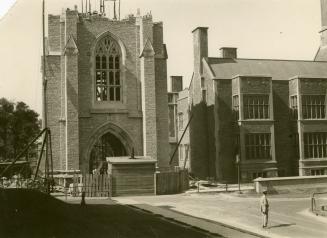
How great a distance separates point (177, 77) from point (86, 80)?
92.3 feet

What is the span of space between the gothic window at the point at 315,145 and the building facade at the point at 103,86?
12069 millimetres

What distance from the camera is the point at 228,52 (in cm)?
4944

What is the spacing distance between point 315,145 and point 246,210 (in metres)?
19.8

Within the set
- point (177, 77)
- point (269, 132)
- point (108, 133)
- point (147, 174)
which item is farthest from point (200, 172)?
point (177, 77)

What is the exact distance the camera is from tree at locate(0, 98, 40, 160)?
173ft

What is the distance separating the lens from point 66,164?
35.3 m

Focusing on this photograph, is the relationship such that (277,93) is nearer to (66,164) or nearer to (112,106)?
(112,106)

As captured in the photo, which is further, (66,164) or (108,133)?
(108,133)

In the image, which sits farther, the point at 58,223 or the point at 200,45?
the point at 200,45

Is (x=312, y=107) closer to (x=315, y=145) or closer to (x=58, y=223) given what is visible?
(x=315, y=145)

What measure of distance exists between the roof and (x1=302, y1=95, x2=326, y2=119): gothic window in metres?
2.90

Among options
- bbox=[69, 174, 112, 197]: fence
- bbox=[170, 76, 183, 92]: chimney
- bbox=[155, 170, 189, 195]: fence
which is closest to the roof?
bbox=[155, 170, 189, 195]: fence

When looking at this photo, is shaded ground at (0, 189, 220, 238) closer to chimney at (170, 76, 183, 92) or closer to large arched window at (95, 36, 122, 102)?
large arched window at (95, 36, 122, 102)

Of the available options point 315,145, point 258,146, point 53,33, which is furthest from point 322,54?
point 53,33
